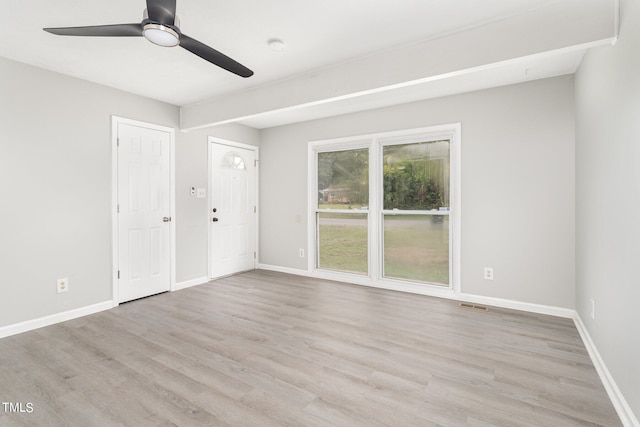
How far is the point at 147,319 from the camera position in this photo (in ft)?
10.6

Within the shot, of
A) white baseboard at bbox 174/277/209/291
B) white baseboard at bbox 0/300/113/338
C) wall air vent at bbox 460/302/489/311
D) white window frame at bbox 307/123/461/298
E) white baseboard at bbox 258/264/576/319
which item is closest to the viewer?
white baseboard at bbox 0/300/113/338

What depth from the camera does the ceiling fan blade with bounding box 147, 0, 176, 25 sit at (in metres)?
1.61

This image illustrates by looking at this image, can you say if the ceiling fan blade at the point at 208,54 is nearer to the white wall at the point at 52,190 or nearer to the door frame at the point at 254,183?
the white wall at the point at 52,190

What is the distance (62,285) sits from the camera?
10.6 feet

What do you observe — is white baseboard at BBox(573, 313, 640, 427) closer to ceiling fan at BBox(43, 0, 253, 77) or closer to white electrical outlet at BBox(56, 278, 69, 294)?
ceiling fan at BBox(43, 0, 253, 77)

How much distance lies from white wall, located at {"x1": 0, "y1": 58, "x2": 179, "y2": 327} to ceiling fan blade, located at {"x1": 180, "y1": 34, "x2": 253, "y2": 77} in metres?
2.16

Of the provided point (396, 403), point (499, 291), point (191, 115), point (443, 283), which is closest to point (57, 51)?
point (191, 115)

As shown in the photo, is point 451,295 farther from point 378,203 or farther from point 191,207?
point 191,207

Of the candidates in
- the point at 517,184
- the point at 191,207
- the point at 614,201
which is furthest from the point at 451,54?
the point at 191,207

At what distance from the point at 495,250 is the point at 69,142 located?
192 inches

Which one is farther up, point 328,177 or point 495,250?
point 328,177

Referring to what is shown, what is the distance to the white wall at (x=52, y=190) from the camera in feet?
9.41

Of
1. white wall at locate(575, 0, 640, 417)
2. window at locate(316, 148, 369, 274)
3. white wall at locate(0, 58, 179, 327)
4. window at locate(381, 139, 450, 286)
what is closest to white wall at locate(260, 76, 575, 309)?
window at locate(381, 139, 450, 286)

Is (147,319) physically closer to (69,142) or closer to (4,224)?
(4,224)
